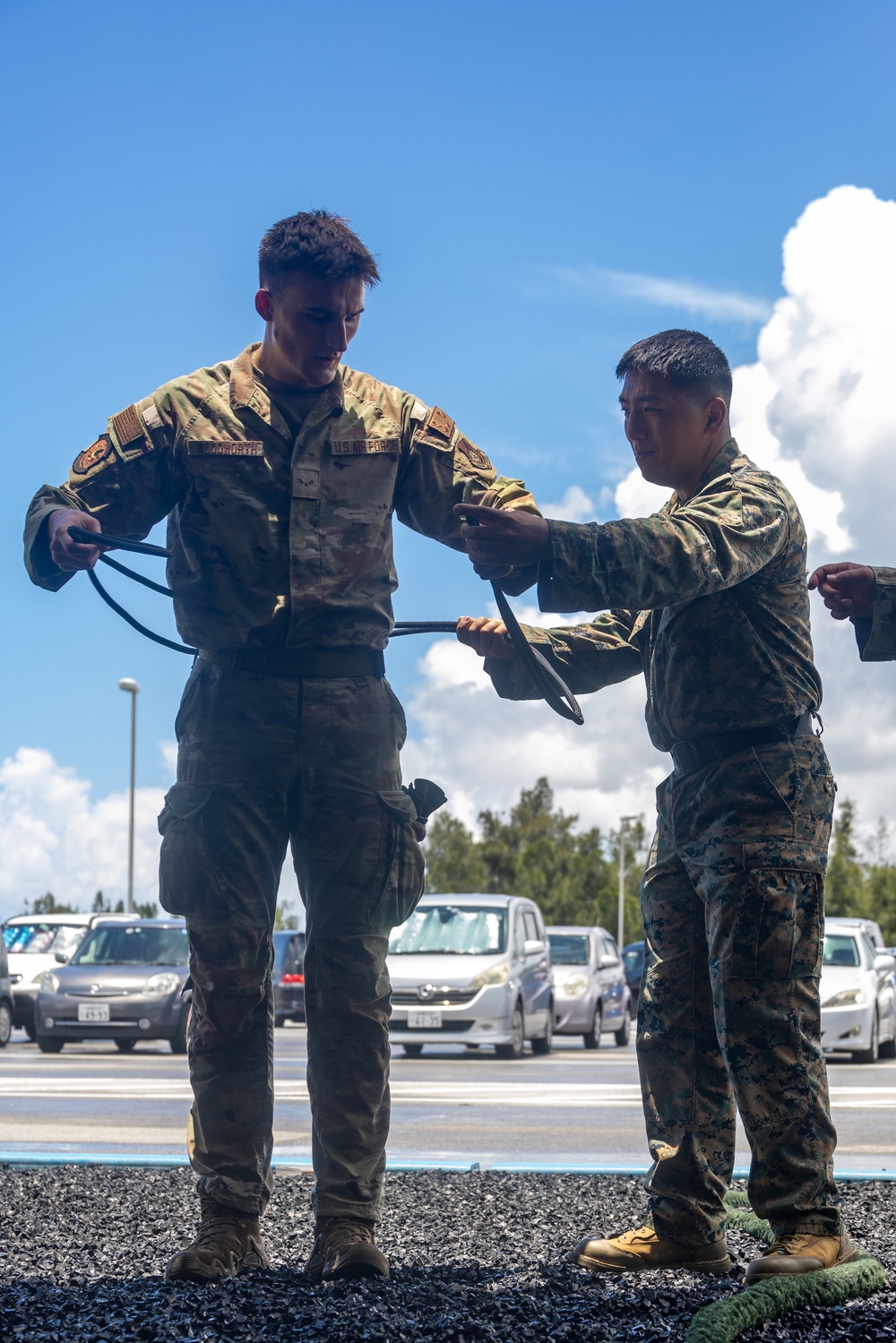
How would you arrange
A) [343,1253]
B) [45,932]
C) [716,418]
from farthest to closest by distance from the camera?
[45,932] → [716,418] → [343,1253]

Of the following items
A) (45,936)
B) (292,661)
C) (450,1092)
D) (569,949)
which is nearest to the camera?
(292,661)

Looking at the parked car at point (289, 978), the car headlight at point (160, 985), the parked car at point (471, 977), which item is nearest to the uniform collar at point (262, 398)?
the parked car at point (471, 977)

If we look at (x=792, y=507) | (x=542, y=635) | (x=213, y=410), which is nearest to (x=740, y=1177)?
(x=542, y=635)

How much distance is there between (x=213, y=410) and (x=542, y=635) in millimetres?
1014

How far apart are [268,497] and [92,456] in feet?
1.46

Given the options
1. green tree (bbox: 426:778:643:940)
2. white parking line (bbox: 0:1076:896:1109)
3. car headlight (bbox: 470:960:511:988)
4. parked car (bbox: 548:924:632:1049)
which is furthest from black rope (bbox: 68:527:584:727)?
green tree (bbox: 426:778:643:940)

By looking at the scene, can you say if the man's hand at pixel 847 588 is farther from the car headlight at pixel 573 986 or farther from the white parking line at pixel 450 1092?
the car headlight at pixel 573 986

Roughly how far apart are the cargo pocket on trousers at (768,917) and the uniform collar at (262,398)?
140 cm

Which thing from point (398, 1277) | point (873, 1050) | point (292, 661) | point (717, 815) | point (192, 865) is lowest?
point (873, 1050)

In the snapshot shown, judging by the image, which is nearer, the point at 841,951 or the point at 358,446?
the point at 358,446

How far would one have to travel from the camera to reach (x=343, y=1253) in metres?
3.28

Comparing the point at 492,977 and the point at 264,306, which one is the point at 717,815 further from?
the point at 492,977

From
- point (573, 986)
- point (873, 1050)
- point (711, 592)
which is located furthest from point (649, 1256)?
point (573, 986)

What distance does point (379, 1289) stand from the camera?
3.12m
